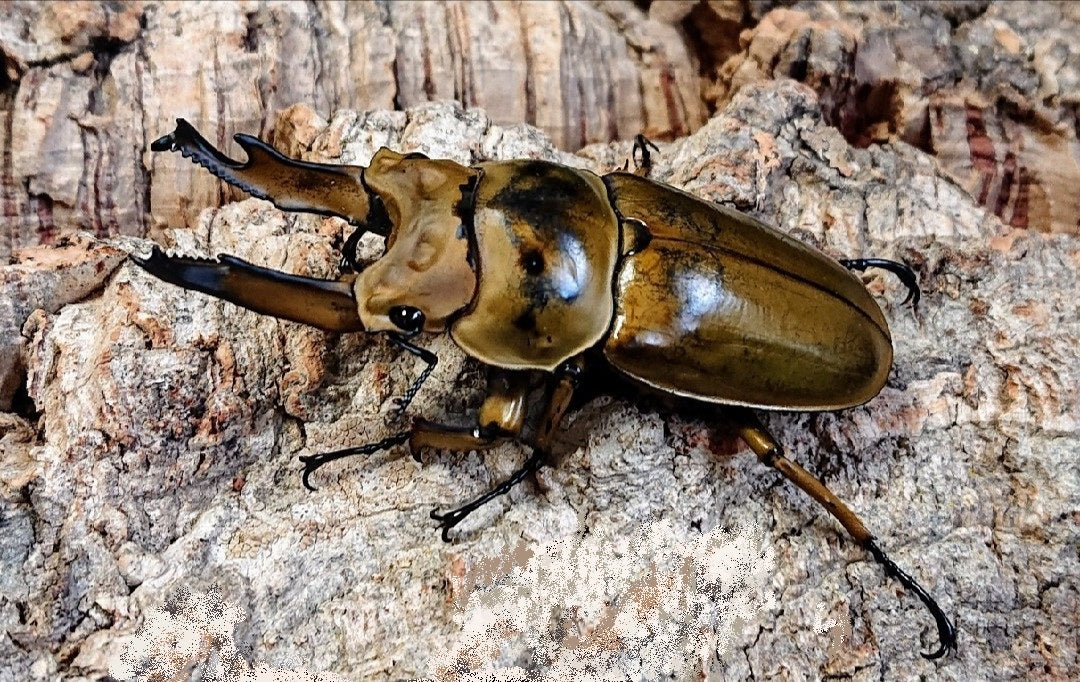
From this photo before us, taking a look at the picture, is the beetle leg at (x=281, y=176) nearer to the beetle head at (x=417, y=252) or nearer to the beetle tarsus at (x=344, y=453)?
the beetle head at (x=417, y=252)

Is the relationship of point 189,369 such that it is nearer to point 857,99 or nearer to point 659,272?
point 659,272

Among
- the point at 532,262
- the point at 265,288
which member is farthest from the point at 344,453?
the point at 532,262

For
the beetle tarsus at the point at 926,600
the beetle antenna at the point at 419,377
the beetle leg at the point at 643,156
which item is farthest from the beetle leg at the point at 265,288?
the beetle tarsus at the point at 926,600

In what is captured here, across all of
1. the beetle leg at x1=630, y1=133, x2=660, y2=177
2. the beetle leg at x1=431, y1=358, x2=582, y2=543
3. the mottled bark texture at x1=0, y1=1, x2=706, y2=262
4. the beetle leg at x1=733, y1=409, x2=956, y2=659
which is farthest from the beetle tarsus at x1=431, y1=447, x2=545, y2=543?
the mottled bark texture at x1=0, y1=1, x2=706, y2=262

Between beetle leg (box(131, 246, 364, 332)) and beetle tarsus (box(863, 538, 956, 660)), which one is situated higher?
beetle leg (box(131, 246, 364, 332))

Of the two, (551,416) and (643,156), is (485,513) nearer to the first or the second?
(551,416)

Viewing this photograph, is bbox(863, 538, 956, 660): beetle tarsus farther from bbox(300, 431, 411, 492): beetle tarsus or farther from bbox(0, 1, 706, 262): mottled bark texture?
bbox(0, 1, 706, 262): mottled bark texture
